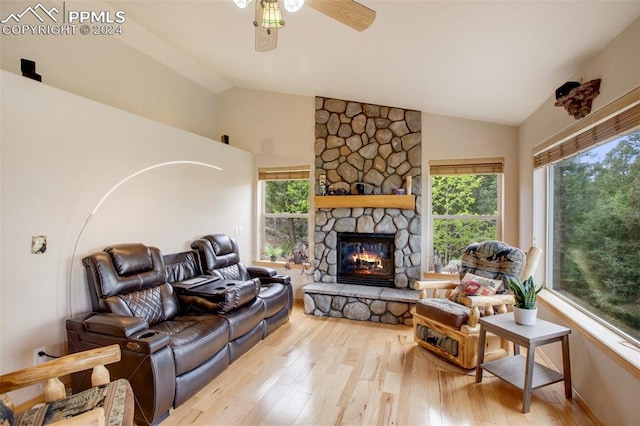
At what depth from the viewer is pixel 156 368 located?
2020 millimetres

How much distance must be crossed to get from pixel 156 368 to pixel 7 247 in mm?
1398

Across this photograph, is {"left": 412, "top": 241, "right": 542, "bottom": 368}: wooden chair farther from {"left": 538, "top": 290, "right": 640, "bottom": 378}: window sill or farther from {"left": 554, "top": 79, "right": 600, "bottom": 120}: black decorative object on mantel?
{"left": 554, "top": 79, "right": 600, "bottom": 120}: black decorative object on mantel

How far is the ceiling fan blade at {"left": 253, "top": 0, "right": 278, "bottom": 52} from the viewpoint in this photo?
183 centimetres

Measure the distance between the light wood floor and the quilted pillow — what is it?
0.70 m

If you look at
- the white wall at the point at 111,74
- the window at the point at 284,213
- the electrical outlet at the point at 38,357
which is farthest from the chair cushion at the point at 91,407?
the window at the point at 284,213

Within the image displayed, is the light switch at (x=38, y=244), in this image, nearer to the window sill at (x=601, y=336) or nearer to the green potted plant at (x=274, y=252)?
the green potted plant at (x=274, y=252)

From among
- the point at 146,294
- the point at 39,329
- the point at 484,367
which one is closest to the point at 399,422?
the point at 484,367

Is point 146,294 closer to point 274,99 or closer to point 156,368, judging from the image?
point 156,368

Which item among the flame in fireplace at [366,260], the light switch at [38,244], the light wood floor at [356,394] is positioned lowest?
the light wood floor at [356,394]

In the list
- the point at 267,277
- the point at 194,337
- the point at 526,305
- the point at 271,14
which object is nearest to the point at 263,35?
the point at 271,14

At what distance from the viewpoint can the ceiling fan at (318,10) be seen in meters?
1.68

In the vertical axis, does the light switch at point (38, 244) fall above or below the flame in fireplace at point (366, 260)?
above

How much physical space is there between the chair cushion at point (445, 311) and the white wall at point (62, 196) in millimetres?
2918

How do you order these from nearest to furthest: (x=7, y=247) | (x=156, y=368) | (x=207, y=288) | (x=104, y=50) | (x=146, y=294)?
(x=156, y=368), (x=7, y=247), (x=146, y=294), (x=207, y=288), (x=104, y=50)
